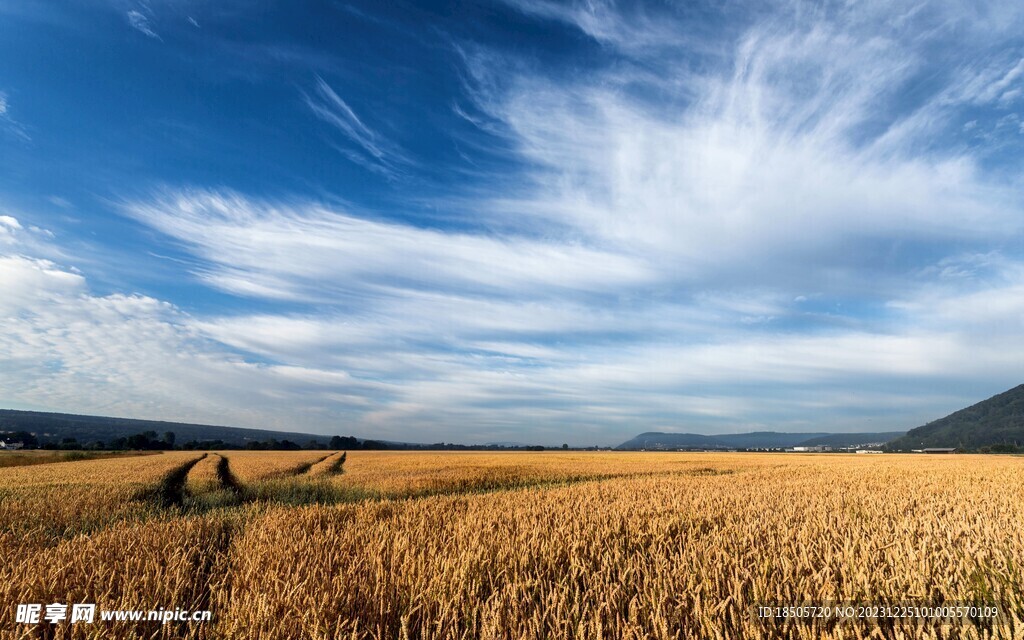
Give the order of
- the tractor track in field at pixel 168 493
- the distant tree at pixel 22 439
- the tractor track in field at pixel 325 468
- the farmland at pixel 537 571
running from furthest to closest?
1. the distant tree at pixel 22 439
2. the tractor track in field at pixel 325 468
3. the tractor track in field at pixel 168 493
4. the farmland at pixel 537 571

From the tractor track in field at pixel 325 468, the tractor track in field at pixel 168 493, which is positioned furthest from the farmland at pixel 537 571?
the tractor track in field at pixel 325 468

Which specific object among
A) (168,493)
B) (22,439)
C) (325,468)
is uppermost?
(168,493)

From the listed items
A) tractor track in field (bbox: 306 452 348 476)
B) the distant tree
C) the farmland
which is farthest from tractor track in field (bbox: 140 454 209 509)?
the distant tree

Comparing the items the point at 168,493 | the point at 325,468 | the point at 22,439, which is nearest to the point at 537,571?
the point at 168,493

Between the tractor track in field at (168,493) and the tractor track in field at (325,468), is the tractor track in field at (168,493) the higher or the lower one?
the higher one

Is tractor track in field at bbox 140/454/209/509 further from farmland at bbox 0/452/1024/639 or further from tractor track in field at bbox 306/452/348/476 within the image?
farmland at bbox 0/452/1024/639

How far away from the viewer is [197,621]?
400 centimetres

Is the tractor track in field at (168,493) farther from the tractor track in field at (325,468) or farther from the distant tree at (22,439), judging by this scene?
the distant tree at (22,439)

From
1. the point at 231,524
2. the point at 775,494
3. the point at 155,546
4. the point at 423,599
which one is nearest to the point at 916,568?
the point at 423,599

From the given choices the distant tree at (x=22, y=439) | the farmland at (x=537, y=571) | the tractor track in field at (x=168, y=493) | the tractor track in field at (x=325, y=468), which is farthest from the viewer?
the distant tree at (x=22, y=439)

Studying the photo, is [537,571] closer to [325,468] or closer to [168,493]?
[168,493]

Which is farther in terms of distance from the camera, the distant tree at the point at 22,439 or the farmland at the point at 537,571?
the distant tree at the point at 22,439

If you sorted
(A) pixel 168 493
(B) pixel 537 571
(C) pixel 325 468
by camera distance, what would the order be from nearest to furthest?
(B) pixel 537 571, (A) pixel 168 493, (C) pixel 325 468

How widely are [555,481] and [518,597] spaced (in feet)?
75.6
